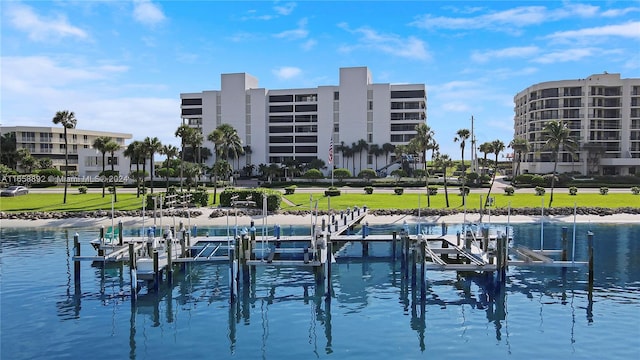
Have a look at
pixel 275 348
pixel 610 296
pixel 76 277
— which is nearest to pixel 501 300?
pixel 610 296

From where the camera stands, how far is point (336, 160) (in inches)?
5399

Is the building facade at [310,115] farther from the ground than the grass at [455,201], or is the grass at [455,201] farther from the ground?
the building facade at [310,115]

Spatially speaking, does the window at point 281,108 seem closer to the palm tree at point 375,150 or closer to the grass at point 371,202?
the palm tree at point 375,150

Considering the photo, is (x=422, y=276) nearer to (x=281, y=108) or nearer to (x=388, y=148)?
(x=388, y=148)

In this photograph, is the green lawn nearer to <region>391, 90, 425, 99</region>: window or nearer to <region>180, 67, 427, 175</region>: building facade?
<region>180, 67, 427, 175</region>: building facade

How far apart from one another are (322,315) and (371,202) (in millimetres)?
43627

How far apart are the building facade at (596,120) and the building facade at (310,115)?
3242cm

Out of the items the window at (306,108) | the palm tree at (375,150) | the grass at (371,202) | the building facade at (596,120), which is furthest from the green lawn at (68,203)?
the building facade at (596,120)

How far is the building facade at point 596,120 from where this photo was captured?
128 meters

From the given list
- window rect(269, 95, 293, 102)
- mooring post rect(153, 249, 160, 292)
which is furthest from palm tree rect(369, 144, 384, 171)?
mooring post rect(153, 249, 160, 292)

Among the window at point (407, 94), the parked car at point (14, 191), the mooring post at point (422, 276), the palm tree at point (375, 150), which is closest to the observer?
the mooring post at point (422, 276)

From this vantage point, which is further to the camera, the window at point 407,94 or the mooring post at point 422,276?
the window at point 407,94

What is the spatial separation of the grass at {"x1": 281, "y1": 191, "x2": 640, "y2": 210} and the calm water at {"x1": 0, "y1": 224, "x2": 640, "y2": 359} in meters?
29.3

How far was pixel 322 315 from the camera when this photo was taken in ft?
79.6
